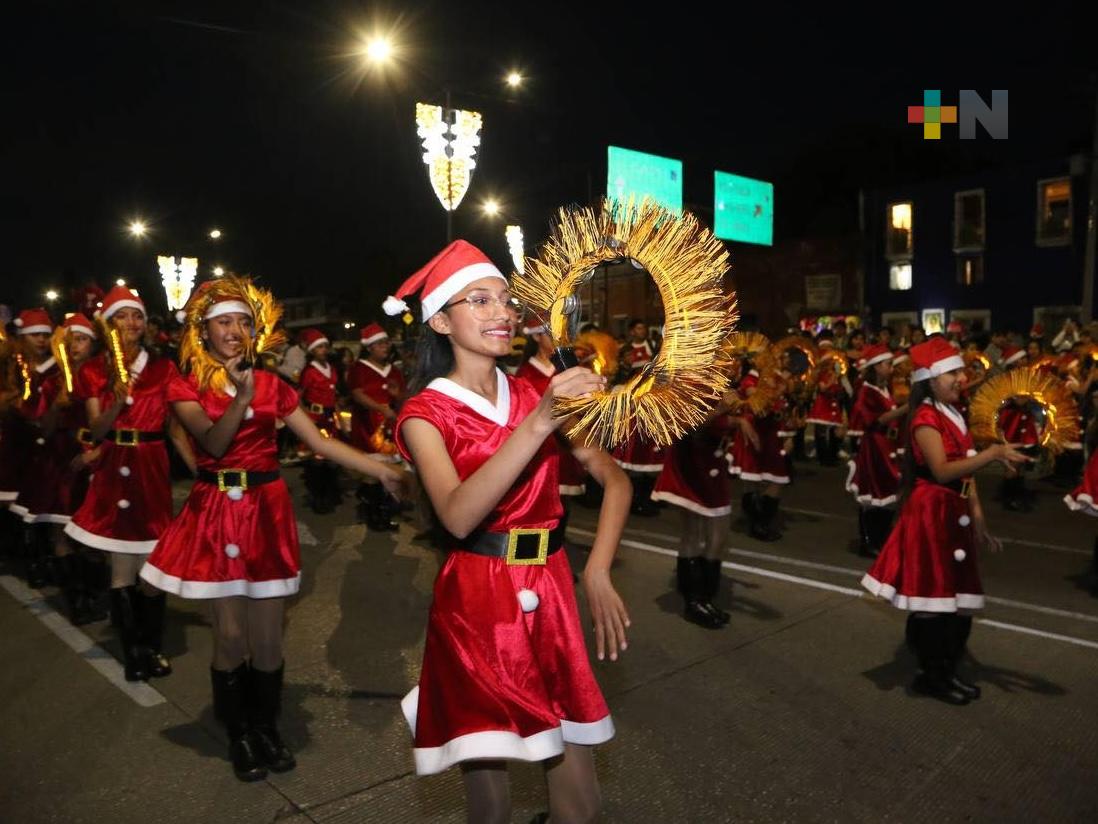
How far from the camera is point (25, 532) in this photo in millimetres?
7793

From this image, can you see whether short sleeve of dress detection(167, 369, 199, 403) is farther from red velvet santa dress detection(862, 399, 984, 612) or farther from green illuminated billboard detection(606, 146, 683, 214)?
green illuminated billboard detection(606, 146, 683, 214)

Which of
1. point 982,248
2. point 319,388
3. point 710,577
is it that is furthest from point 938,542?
point 982,248

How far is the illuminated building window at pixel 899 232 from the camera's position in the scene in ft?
111

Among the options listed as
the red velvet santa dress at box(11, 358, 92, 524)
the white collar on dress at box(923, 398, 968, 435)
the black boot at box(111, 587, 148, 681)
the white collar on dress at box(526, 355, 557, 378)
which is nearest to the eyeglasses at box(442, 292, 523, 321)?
the white collar on dress at box(923, 398, 968, 435)

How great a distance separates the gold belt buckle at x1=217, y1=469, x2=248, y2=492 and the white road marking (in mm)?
1593

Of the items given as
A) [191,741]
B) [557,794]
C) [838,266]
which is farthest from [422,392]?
[838,266]

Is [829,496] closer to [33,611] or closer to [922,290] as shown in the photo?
[33,611]

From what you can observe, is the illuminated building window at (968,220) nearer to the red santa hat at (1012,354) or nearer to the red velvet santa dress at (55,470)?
the red santa hat at (1012,354)

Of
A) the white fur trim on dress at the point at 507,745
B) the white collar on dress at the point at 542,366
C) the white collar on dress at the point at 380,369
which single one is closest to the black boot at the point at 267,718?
the white fur trim on dress at the point at 507,745

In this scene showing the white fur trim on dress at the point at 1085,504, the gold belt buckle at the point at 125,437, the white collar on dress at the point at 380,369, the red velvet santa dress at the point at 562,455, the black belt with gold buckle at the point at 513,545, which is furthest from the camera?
the white collar on dress at the point at 380,369

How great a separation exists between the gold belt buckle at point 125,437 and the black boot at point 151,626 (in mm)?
944

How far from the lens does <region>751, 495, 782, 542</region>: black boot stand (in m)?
8.75

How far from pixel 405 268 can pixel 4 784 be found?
60.6 meters

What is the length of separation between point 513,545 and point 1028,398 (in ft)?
13.7
